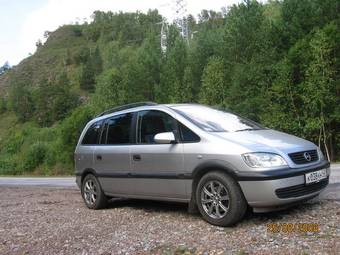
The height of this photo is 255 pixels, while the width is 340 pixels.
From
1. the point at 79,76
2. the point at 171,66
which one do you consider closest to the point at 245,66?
the point at 171,66

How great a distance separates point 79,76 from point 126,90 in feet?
229

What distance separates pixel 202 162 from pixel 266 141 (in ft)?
2.96

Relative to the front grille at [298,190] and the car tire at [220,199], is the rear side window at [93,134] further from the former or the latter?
the front grille at [298,190]

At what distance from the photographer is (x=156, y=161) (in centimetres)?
703

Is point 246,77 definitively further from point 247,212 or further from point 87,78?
point 87,78

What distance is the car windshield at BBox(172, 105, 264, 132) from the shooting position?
6.78 meters

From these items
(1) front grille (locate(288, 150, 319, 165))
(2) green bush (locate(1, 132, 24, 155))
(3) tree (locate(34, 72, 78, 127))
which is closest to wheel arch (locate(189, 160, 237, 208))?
(1) front grille (locate(288, 150, 319, 165))

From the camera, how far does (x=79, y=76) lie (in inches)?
4673

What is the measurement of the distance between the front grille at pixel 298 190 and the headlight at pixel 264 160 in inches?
13.0

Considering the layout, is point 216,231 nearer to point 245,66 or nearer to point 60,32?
point 245,66

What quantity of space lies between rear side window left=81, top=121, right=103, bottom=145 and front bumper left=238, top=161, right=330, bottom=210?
143 inches

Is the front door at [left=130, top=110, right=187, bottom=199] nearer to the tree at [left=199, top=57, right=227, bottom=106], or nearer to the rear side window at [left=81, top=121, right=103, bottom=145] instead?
the rear side window at [left=81, top=121, right=103, bottom=145]

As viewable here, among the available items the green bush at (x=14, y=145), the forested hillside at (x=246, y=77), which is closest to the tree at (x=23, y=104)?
the forested hillside at (x=246, y=77)

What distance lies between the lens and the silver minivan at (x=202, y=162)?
5.87 metres
